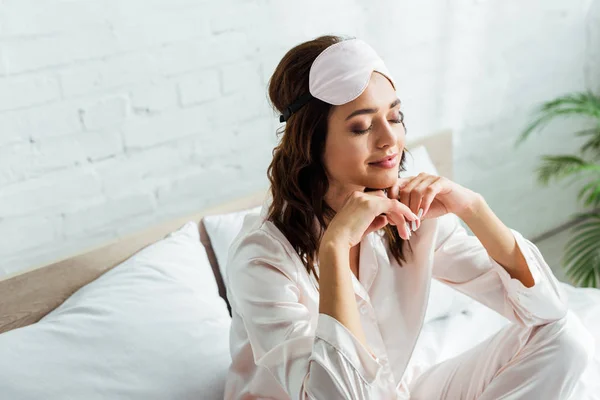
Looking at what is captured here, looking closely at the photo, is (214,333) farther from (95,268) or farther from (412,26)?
(412,26)

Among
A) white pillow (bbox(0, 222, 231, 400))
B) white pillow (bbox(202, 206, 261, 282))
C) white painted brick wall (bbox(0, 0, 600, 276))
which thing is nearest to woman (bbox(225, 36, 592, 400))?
white pillow (bbox(0, 222, 231, 400))

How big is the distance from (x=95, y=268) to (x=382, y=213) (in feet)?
2.46

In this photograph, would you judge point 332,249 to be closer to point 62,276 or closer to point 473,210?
point 473,210

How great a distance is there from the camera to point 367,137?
136cm

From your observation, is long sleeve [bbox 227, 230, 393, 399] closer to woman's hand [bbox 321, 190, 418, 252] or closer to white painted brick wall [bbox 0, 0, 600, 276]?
woman's hand [bbox 321, 190, 418, 252]

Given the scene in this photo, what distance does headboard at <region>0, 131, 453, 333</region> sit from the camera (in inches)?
64.2

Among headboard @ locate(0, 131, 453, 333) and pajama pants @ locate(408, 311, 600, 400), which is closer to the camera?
pajama pants @ locate(408, 311, 600, 400)

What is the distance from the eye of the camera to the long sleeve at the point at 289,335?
3.94ft

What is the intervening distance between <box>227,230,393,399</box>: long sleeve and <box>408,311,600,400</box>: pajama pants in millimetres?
258

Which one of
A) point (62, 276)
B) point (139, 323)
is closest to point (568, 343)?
point (139, 323)

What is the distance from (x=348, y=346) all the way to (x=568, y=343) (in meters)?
0.45

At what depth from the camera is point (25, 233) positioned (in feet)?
5.83

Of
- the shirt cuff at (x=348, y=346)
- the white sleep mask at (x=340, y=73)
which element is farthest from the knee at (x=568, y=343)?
the white sleep mask at (x=340, y=73)

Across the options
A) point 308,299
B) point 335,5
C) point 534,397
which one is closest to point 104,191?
point 308,299
